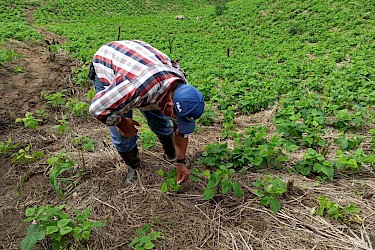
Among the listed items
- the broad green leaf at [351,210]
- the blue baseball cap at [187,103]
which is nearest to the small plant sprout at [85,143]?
the blue baseball cap at [187,103]

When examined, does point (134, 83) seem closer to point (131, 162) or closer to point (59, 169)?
point (131, 162)

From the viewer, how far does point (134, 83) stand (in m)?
2.22

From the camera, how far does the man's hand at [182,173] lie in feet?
8.55

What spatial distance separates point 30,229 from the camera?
6.76 feet

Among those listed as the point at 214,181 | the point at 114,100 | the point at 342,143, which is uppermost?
the point at 114,100

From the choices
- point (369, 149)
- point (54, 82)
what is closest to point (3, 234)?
point (369, 149)

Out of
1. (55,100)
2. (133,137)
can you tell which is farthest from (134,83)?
(55,100)

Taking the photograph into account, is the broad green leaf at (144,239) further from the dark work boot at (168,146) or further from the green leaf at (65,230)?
the dark work boot at (168,146)

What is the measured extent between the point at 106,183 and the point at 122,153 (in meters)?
0.31

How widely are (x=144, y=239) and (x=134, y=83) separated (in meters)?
1.00

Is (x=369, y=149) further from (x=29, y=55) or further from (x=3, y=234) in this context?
(x=29, y=55)

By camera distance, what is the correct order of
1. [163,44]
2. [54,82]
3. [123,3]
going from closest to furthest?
[54,82], [163,44], [123,3]

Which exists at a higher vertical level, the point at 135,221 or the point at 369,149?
the point at 369,149

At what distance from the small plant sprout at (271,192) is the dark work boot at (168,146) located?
88 cm
